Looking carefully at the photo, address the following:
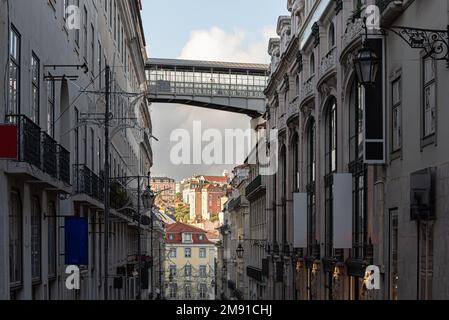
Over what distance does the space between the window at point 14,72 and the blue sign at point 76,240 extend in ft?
20.5

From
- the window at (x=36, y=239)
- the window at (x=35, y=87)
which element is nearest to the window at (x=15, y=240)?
the window at (x=36, y=239)

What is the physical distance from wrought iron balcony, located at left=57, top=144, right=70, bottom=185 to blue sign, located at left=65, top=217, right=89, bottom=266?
1.45 m

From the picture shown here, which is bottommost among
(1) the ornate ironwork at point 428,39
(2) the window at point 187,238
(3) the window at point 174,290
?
(3) the window at point 174,290

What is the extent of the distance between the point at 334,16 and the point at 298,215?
9712 millimetres

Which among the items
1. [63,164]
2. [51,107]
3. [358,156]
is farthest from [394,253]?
[51,107]

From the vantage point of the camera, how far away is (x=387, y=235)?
23984 millimetres

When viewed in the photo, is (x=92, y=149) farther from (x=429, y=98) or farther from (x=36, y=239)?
(x=429, y=98)

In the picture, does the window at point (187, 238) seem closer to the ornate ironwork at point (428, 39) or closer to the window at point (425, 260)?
the window at point (425, 260)

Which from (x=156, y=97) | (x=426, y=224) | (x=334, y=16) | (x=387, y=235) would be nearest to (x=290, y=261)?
(x=334, y=16)

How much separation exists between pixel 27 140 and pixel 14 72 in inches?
59.7

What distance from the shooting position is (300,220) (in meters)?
39.5

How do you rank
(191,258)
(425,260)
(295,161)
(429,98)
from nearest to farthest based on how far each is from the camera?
(429,98) < (425,260) < (295,161) < (191,258)

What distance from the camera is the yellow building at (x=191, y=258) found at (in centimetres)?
13250

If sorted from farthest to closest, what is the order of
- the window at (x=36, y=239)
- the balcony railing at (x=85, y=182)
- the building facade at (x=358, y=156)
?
the balcony railing at (x=85, y=182)
the window at (x=36, y=239)
the building facade at (x=358, y=156)
